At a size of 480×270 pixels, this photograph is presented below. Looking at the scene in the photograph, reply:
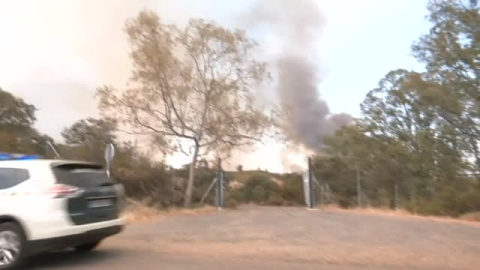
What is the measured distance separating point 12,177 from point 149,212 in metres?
8.55

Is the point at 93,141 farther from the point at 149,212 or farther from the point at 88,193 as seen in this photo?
the point at 88,193

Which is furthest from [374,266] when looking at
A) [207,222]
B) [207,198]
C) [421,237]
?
[207,198]

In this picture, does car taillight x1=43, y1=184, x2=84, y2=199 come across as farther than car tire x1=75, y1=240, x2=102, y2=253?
No

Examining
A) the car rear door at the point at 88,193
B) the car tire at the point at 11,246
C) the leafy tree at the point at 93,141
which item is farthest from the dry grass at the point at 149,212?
the car tire at the point at 11,246

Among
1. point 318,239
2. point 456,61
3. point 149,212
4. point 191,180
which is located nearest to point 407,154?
point 456,61

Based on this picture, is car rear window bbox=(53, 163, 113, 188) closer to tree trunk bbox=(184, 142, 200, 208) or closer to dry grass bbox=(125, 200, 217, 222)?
dry grass bbox=(125, 200, 217, 222)

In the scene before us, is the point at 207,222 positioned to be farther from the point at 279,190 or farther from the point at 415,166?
the point at 415,166

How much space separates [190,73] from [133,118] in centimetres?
243

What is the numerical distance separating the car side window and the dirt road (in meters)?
1.30

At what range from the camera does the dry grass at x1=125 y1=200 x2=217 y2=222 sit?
16344 millimetres

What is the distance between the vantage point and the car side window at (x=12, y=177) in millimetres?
8992

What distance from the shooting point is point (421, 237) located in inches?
459

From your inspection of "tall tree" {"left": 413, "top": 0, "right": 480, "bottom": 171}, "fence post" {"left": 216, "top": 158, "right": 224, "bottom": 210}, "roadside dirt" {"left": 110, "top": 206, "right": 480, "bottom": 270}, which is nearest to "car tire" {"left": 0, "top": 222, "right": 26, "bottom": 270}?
"roadside dirt" {"left": 110, "top": 206, "right": 480, "bottom": 270}

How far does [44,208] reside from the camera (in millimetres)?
8672
